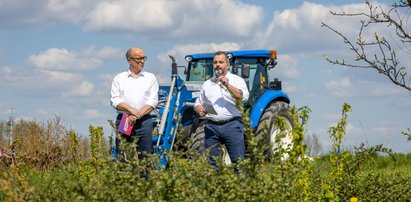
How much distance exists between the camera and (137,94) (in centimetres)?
858

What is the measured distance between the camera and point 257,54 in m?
12.9

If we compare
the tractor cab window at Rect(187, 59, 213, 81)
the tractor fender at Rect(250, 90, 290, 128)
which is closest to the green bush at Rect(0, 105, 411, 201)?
the tractor fender at Rect(250, 90, 290, 128)

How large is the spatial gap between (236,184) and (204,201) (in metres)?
0.36

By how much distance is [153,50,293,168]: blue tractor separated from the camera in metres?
11.4

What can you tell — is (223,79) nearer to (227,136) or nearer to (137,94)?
(227,136)

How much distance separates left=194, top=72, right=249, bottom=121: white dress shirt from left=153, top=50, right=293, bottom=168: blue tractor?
2.35 meters

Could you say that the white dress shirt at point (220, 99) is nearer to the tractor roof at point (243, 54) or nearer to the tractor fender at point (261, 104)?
the tractor fender at point (261, 104)

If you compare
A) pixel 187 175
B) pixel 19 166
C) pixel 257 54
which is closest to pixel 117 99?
pixel 19 166

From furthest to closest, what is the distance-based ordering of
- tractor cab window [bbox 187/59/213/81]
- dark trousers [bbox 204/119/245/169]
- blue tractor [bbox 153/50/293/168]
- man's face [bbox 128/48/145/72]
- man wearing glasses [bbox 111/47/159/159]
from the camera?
tractor cab window [bbox 187/59/213/81] < blue tractor [bbox 153/50/293/168] < man's face [bbox 128/48/145/72] < man wearing glasses [bbox 111/47/159/159] < dark trousers [bbox 204/119/245/169]

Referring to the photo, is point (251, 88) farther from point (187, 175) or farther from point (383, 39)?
point (187, 175)

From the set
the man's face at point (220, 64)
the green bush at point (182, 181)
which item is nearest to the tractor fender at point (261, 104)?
the man's face at point (220, 64)

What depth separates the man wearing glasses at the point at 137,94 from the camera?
8555 millimetres

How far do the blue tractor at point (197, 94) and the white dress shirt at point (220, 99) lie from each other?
2349mm

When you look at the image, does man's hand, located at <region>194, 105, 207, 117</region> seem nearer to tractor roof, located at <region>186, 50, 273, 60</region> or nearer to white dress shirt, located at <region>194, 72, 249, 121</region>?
white dress shirt, located at <region>194, 72, 249, 121</region>
